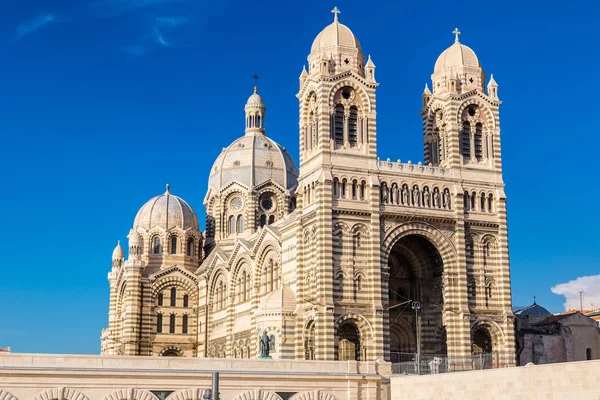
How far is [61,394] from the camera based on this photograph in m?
35.1

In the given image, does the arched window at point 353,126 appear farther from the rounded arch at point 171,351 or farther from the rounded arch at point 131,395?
the rounded arch at point 171,351

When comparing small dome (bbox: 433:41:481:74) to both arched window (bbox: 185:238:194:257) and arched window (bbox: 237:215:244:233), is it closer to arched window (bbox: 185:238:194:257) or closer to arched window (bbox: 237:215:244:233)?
arched window (bbox: 237:215:244:233)

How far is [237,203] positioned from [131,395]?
4146cm

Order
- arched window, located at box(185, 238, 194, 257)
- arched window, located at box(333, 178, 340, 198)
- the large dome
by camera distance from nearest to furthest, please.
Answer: arched window, located at box(333, 178, 340, 198) < arched window, located at box(185, 238, 194, 257) < the large dome

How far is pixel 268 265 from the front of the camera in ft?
201

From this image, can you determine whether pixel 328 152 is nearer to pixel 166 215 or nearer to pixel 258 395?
pixel 258 395

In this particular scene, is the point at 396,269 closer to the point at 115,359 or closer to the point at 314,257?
the point at 314,257

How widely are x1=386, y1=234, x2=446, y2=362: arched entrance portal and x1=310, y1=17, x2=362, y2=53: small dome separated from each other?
12.8 meters

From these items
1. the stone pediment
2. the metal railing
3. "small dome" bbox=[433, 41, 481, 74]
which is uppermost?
"small dome" bbox=[433, 41, 481, 74]

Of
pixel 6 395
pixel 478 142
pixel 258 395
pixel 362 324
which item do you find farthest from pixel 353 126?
pixel 6 395

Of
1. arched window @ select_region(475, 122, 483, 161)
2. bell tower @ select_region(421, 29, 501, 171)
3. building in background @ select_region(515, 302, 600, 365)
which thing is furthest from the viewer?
building in background @ select_region(515, 302, 600, 365)

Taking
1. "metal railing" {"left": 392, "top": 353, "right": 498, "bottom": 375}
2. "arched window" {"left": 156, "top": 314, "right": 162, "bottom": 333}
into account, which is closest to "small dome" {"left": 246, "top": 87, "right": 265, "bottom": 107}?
"arched window" {"left": 156, "top": 314, "right": 162, "bottom": 333}

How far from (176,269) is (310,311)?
25358 millimetres

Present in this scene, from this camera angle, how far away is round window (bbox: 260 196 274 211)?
250 ft
